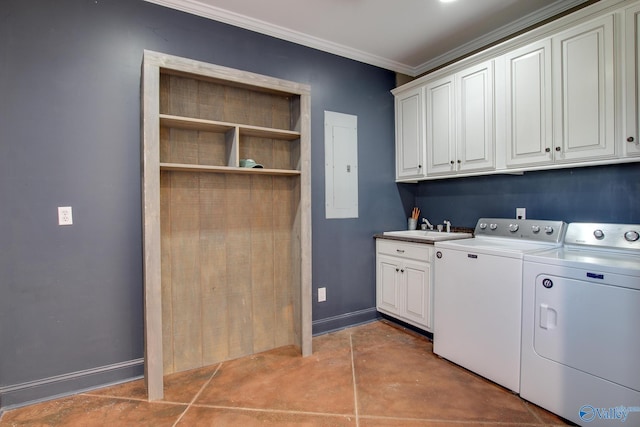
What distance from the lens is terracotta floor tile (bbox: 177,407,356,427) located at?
1.75m

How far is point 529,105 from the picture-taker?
7.48 ft

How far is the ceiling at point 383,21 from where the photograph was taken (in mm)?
2354

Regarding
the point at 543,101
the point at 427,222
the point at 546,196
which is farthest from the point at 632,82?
the point at 427,222

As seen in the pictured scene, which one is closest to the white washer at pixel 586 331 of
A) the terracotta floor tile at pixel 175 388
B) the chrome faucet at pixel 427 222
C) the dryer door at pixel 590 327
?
the dryer door at pixel 590 327

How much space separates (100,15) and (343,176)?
2.17 m

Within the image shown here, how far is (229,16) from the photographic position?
2455mm

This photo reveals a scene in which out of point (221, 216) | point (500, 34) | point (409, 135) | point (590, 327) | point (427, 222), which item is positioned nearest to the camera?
point (590, 327)

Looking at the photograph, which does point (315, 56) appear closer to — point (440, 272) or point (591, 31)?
point (591, 31)

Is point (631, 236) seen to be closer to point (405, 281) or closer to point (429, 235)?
point (429, 235)

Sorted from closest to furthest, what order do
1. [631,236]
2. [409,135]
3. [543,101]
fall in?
[631,236] → [543,101] → [409,135]

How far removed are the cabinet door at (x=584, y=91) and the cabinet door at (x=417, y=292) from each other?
4.27ft

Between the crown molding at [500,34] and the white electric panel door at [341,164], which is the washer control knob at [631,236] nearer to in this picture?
the crown molding at [500,34]

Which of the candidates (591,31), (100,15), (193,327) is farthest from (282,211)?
(591,31)

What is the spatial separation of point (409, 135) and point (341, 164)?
2.60 feet
